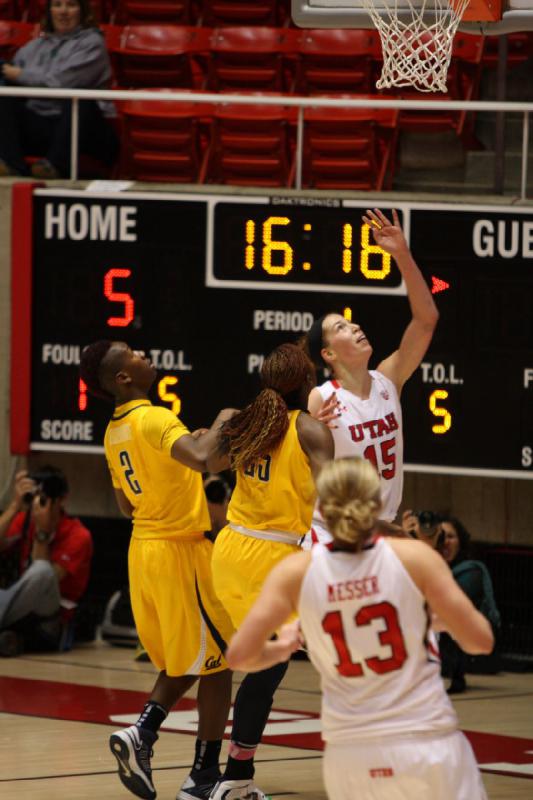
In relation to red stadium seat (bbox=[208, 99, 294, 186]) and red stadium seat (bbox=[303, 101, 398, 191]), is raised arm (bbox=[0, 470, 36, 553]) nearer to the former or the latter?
red stadium seat (bbox=[208, 99, 294, 186])

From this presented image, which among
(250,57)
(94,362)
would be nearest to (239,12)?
(250,57)

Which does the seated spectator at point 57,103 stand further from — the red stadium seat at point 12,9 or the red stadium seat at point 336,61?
the red stadium seat at point 12,9

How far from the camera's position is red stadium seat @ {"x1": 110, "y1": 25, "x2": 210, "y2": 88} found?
12.8m

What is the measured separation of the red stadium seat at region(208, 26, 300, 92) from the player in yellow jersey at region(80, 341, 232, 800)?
5.84 m

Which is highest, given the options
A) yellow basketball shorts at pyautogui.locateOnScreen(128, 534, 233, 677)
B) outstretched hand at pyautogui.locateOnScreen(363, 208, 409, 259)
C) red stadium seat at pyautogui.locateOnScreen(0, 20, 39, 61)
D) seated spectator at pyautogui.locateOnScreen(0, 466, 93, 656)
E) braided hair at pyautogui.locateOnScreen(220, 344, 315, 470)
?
red stadium seat at pyautogui.locateOnScreen(0, 20, 39, 61)

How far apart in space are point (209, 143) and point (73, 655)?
3.90m

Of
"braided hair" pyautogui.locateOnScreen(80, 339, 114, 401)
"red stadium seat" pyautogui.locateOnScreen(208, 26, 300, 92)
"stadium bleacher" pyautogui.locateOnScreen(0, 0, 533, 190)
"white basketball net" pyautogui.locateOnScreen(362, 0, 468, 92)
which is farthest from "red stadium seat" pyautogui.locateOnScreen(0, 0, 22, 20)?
"braided hair" pyautogui.locateOnScreen(80, 339, 114, 401)

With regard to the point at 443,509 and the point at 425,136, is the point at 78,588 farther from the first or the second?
the point at 425,136

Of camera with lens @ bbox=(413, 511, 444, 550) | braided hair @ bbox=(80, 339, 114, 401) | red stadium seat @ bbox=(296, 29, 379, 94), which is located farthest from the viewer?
red stadium seat @ bbox=(296, 29, 379, 94)

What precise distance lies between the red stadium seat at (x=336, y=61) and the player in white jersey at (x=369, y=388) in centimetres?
583

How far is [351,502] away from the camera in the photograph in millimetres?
4320

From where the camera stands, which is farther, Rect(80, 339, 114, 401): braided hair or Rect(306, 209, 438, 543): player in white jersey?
Rect(80, 339, 114, 401): braided hair

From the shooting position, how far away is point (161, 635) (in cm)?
718

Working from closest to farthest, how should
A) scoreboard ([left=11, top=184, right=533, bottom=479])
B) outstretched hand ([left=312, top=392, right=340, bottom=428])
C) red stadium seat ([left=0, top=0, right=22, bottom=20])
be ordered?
outstretched hand ([left=312, top=392, right=340, bottom=428]), scoreboard ([left=11, top=184, right=533, bottom=479]), red stadium seat ([left=0, top=0, right=22, bottom=20])
